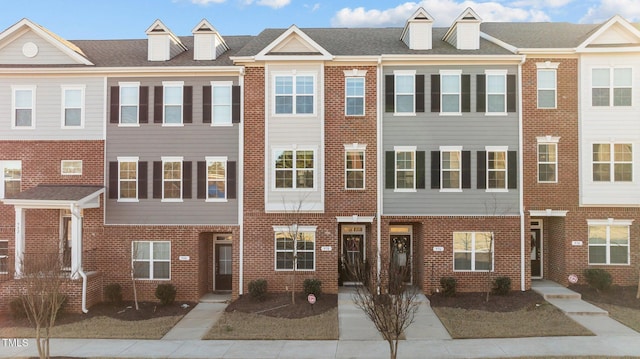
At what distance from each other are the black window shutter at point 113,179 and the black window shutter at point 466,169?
45.1 ft

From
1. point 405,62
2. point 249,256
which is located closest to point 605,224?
point 405,62

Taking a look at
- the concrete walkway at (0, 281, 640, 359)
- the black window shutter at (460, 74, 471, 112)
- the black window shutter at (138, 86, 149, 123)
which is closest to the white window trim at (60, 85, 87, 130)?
the black window shutter at (138, 86, 149, 123)

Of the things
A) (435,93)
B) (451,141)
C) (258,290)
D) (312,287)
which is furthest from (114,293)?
(435,93)

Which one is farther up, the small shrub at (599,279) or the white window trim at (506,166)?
the white window trim at (506,166)

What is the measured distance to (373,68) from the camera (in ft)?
61.1

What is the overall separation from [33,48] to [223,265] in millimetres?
11743

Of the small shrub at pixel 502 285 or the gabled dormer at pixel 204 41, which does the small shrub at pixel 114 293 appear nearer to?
the gabled dormer at pixel 204 41

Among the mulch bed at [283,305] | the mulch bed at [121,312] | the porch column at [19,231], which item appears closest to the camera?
the mulch bed at [121,312]

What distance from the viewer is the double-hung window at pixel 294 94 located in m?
18.5

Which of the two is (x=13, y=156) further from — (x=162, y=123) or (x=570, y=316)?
(x=570, y=316)

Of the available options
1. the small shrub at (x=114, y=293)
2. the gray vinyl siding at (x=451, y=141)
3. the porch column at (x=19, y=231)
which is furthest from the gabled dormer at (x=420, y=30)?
the porch column at (x=19, y=231)

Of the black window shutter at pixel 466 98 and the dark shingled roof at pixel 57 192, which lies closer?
the dark shingled roof at pixel 57 192

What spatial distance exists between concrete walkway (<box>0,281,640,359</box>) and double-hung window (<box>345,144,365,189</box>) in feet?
19.4

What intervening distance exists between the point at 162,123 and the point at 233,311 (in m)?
7.97
